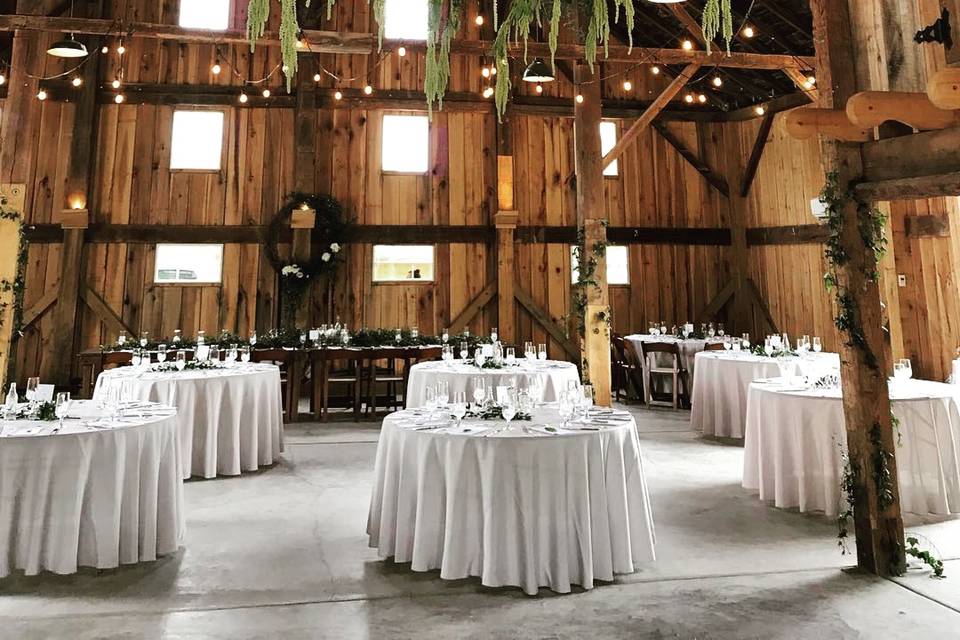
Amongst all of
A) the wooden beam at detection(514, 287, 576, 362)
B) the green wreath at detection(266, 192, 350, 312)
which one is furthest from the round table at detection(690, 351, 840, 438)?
the green wreath at detection(266, 192, 350, 312)

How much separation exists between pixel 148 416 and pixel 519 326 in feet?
24.5

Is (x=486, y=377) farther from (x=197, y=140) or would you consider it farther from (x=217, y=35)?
(x=197, y=140)

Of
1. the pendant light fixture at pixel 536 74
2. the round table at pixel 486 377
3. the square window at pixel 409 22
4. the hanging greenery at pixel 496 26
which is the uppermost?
the square window at pixel 409 22

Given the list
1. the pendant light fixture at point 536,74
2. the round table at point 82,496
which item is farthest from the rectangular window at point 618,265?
the round table at point 82,496

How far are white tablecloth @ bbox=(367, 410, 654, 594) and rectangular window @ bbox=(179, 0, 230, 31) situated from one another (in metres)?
10.2

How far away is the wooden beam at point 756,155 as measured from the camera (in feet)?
34.2

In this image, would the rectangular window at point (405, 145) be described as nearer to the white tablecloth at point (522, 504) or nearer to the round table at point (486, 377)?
the round table at point (486, 377)

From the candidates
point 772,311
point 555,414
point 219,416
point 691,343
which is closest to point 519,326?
→ point 691,343

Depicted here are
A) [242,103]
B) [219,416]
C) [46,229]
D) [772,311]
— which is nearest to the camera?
[219,416]

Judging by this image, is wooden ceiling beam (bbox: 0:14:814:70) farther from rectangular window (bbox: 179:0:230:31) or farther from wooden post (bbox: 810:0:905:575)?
wooden post (bbox: 810:0:905:575)

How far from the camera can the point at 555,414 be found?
343 cm

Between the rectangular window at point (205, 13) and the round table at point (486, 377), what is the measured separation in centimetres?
809

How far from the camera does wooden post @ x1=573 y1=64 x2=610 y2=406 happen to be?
288 inches

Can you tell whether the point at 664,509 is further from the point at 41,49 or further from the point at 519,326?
the point at 41,49
